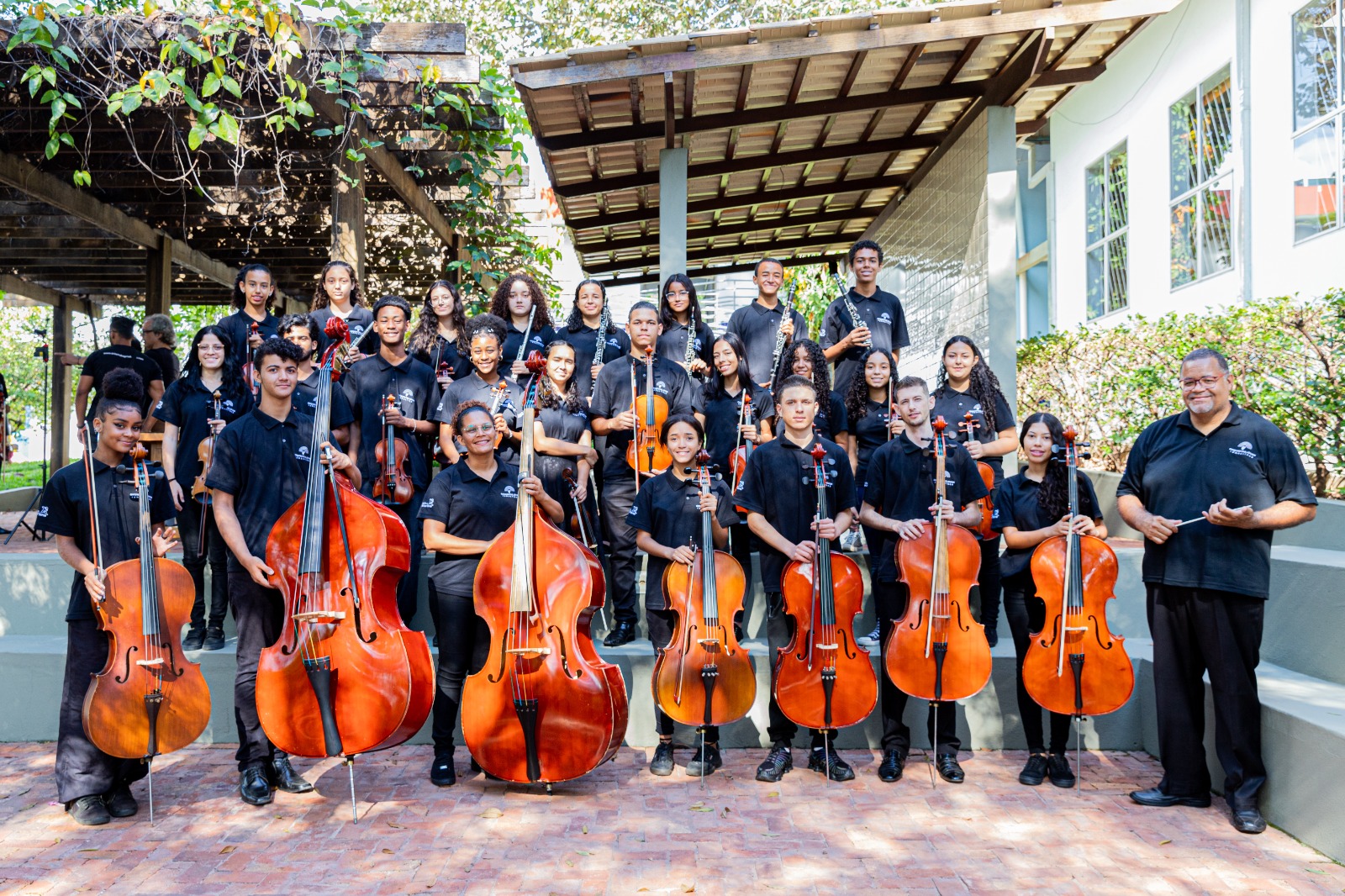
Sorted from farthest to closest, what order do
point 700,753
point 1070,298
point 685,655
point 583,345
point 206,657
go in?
point 1070,298 < point 583,345 < point 206,657 < point 700,753 < point 685,655

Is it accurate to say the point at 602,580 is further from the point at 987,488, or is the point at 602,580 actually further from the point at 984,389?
the point at 984,389

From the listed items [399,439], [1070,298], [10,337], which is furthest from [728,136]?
[10,337]

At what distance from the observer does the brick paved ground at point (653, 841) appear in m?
3.65

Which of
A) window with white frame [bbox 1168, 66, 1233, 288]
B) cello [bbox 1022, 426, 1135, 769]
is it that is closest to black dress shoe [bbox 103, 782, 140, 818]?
cello [bbox 1022, 426, 1135, 769]

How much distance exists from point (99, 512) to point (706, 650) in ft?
8.46

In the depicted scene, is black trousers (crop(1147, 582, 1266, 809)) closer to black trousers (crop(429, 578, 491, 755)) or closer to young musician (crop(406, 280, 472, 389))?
black trousers (crop(429, 578, 491, 755))

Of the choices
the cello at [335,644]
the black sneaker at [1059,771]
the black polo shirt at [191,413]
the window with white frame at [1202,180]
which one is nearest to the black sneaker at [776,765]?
the black sneaker at [1059,771]

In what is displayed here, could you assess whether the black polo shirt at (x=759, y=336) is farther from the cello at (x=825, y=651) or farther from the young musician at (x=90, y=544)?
the young musician at (x=90, y=544)

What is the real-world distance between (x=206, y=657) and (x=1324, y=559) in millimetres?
5676

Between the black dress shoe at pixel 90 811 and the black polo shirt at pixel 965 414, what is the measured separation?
4.31m

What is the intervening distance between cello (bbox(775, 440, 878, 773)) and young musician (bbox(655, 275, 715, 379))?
2.10 meters

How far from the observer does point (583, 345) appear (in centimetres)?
635

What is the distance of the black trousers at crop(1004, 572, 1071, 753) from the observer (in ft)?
15.7

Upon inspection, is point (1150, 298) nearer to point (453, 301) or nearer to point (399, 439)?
point (453, 301)
